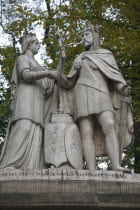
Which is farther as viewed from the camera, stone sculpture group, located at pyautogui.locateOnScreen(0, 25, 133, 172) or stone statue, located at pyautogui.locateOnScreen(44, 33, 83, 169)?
stone sculpture group, located at pyautogui.locateOnScreen(0, 25, 133, 172)

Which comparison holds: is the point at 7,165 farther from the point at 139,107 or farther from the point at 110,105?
the point at 139,107

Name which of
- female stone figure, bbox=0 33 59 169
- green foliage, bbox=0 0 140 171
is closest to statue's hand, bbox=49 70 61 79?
female stone figure, bbox=0 33 59 169

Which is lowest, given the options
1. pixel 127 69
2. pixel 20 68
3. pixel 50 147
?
pixel 50 147

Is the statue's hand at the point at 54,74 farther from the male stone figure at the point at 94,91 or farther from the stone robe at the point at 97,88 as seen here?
the stone robe at the point at 97,88

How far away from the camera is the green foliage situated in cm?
1697

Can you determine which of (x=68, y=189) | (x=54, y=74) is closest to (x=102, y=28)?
(x=54, y=74)

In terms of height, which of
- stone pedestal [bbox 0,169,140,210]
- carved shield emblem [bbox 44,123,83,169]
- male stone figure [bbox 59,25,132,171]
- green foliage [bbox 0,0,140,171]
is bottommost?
stone pedestal [bbox 0,169,140,210]

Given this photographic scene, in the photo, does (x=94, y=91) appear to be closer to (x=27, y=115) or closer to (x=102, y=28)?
(x=27, y=115)

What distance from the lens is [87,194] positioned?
9.79 metres

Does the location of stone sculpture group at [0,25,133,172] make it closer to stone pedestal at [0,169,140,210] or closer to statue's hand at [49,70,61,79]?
statue's hand at [49,70,61,79]

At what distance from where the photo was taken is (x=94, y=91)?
37.7ft

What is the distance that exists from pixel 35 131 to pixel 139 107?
5.79 m

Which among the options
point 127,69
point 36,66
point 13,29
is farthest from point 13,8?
point 36,66

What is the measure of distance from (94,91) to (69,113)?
2.24ft
